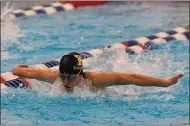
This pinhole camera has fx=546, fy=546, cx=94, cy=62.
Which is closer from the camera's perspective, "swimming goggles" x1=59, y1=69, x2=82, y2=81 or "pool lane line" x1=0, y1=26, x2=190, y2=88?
"swimming goggles" x1=59, y1=69, x2=82, y2=81

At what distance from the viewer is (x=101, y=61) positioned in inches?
185

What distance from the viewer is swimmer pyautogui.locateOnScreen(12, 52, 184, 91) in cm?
354

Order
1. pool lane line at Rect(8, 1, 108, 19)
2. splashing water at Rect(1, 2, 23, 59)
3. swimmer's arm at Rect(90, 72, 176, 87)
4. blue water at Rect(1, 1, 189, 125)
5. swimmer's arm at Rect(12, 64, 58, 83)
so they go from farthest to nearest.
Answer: pool lane line at Rect(8, 1, 108, 19), splashing water at Rect(1, 2, 23, 59), swimmer's arm at Rect(12, 64, 58, 83), blue water at Rect(1, 1, 189, 125), swimmer's arm at Rect(90, 72, 176, 87)

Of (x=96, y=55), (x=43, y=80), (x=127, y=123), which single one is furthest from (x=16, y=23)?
(x=127, y=123)

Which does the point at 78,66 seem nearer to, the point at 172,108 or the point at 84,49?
the point at 172,108

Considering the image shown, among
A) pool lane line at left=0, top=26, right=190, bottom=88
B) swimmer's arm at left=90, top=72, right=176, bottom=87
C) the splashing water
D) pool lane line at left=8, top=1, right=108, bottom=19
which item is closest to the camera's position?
swimmer's arm at left=90, top=72, right=176, bottom=87

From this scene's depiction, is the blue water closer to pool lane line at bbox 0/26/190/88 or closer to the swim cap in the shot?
pool lane line at bbox 0/26/190/88

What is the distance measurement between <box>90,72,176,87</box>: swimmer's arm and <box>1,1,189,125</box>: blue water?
0.41 feet

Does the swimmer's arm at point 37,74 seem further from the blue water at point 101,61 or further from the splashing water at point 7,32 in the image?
the splashing water at point 7,32

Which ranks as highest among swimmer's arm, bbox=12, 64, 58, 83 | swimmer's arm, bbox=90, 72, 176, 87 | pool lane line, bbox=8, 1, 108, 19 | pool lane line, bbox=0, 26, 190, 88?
pool lane line, bbox=8, 1, 108, 19

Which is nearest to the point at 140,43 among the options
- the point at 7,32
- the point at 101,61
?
the point at 101,61

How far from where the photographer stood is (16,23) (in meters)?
6.55

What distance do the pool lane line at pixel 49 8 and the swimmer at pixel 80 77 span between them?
10.3ft

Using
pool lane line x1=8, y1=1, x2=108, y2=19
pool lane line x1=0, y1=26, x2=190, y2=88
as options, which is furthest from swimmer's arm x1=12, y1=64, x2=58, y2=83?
pool lane line x1=8, y1=1, x2=108, y2=19
